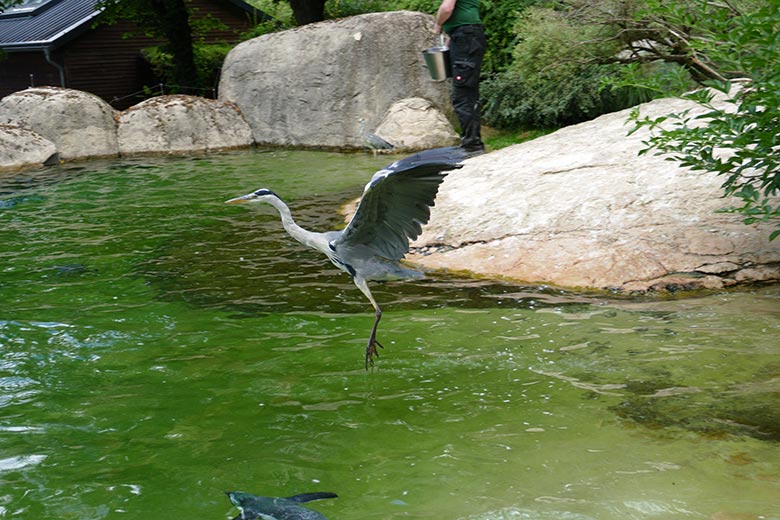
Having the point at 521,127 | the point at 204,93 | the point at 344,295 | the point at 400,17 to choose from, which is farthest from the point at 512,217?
the point at 204,93

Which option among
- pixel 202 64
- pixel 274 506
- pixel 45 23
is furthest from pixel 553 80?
pixel 45 23

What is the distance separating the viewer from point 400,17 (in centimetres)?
1653

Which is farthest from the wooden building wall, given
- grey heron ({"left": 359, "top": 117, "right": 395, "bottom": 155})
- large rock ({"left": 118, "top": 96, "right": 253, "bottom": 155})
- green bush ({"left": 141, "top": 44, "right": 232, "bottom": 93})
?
grey heron ({"left": 359, "top": 117, "right": 395, "bottom": 155})

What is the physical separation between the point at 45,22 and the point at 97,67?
262cm

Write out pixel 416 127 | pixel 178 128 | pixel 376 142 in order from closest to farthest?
pixel 376 142
pixel 416 127
pixel 178 128

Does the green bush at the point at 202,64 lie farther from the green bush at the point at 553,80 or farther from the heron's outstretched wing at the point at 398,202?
the heron's outstretched wing at the point at 398,202

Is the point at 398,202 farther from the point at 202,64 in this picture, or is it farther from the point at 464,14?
the point at 202,64

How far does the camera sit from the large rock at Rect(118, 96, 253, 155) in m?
17.4

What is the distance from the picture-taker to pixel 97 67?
25.6m

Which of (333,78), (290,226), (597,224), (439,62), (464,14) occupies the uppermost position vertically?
(464,14)

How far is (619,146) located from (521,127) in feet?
23.6

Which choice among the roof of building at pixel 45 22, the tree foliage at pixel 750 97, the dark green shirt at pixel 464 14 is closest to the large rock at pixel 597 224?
the tree foliage at pixel 750 97

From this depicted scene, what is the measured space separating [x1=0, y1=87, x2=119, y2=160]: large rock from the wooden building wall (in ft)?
26.9

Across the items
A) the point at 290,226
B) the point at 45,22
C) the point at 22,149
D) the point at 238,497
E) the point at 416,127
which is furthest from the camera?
the point at 45,22
